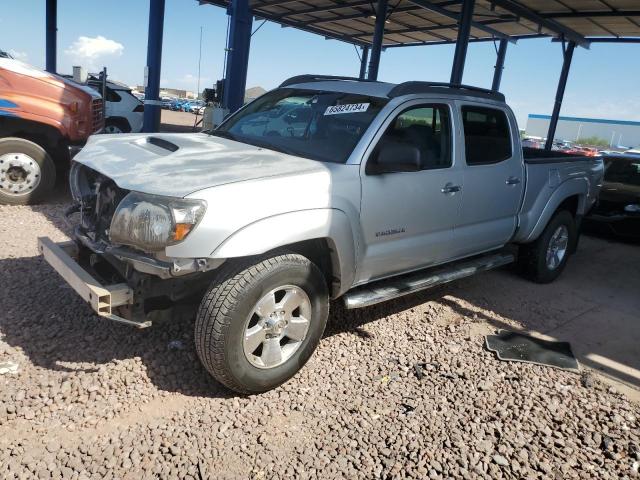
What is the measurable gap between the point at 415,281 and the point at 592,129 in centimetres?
7282

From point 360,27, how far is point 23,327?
56.5 feet

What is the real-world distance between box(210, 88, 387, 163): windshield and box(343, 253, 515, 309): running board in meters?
0.96

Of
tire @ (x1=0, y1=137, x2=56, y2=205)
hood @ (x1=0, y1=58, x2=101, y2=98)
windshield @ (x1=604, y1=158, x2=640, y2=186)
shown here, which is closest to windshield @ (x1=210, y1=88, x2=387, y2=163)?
tire @ (x1=0, y1=137, x2=56, y2=205)

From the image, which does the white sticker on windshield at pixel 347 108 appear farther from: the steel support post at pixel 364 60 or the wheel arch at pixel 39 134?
the steel support post at pixel 364 60

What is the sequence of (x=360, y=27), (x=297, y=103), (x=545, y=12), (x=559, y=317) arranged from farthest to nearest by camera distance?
1. (x=360, y=27)
2. (x=545, y=12)
3. (x=559, y=317)
4. (x=297, y=103)

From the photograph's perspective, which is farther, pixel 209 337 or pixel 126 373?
pixel 126 373

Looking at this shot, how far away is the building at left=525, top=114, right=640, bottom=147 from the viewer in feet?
206

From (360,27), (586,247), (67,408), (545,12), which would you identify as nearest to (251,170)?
(67,408)

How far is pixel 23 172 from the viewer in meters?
6.45

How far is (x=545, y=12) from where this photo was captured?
13.7 meters

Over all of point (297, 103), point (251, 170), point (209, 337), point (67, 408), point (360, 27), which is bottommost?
point (67, 408)

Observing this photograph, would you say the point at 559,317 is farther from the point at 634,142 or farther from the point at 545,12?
the point at 634,142

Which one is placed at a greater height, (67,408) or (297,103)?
(297,103)

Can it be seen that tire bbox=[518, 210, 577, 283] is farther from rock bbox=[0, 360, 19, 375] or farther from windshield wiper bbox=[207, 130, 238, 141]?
rock bbox=[0, 360, 19, 375]
